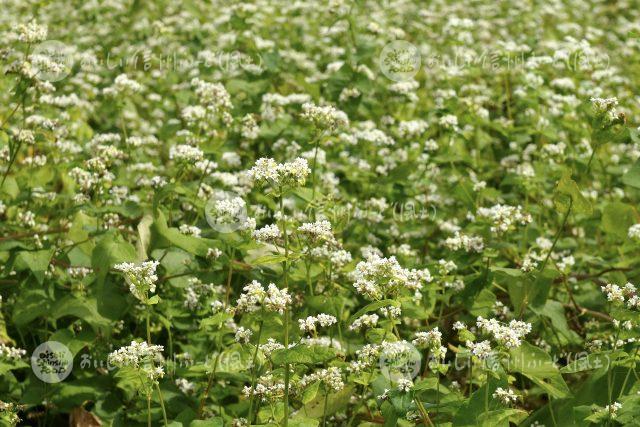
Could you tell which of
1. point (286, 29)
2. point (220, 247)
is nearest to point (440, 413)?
point (220, 247)

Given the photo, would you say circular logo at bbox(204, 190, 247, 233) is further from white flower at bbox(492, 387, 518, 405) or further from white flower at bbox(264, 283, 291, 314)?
white flower at bbox(492, 387, 518, 405)

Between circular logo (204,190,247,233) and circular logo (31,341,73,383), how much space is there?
2.96 ft

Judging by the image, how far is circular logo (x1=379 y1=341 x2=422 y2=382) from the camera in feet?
10.5

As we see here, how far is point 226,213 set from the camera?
3887 millimetres

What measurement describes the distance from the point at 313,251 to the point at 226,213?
1.69 ft

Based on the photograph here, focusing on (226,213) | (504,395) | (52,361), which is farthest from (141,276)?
(504,395)

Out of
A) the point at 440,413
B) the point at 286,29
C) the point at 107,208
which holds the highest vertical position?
the point at 107,208

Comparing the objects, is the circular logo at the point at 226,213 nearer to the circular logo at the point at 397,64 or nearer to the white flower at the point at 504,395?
the white flower at the point at 504,395

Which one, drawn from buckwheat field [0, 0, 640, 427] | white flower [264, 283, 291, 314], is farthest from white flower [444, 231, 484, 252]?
white flower [264, 283, 291, 314]

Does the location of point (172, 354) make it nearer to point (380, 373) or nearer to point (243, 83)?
point (380, 373)

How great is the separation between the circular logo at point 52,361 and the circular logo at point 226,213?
90 cm

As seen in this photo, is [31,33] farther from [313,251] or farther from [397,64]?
[397,64]

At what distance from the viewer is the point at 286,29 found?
9008 millimetres

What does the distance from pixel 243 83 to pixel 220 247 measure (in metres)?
2.61
